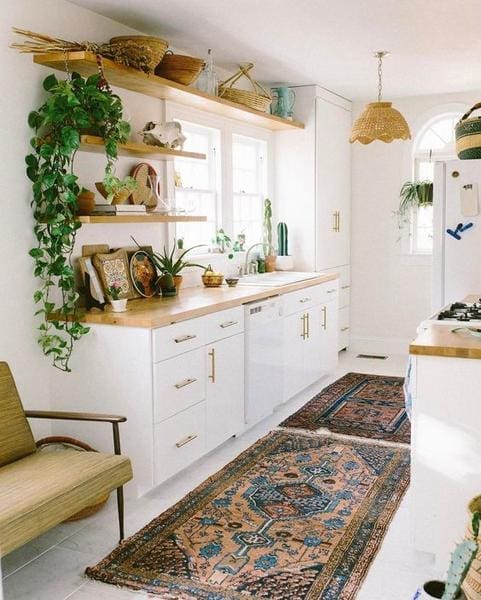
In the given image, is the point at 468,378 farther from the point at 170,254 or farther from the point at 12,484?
the point at 170,254

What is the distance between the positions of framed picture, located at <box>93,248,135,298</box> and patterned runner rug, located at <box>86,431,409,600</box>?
1172mm

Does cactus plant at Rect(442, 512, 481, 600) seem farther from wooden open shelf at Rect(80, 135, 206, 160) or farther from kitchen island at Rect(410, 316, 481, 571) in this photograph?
wooden open shelf at Rect(80, 135, 206, 160)

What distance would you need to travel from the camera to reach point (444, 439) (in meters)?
2.64

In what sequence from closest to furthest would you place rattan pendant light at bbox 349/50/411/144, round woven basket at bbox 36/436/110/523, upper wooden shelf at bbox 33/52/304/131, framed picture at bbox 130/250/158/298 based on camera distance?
round woven basket at bbox 36/436/110/523, upper wooden shelf at bbox 33/52/304/131, framed picture at bbox 130/250/158/298, rattan pendant light at bbox 349/50/411/144

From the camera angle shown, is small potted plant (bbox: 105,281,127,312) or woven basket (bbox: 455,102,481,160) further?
small potted plant (bbox: 105,281,127,312)

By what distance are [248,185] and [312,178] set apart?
613 millimetres

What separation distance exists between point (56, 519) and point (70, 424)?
1.10m

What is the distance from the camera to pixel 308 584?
262 cm

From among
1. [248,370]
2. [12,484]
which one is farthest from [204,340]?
[12,484]

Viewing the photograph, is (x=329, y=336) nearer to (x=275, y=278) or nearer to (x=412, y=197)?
(x=275, y=278)

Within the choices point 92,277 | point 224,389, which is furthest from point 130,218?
point 224,389

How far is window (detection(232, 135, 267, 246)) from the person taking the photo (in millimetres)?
5742

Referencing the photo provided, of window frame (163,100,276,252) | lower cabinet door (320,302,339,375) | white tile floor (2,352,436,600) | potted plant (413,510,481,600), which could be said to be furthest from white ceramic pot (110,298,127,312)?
lower cabinet door (320,302,339,375)

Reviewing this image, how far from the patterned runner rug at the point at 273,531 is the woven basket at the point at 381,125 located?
221cm
